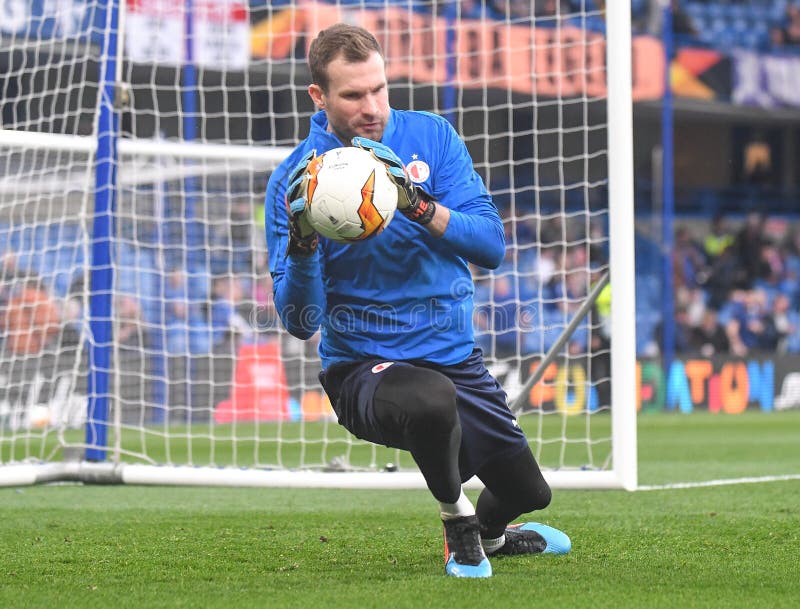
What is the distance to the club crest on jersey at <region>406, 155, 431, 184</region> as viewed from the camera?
4.01 metres

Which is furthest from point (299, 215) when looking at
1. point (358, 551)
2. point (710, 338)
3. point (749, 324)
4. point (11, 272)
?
point (749, 324)

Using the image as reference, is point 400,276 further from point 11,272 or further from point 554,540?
point 11,272

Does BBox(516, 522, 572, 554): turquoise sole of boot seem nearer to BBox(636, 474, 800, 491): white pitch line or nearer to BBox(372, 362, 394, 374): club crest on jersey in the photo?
BBox(372, 362, 394, 374): club crest on jersey

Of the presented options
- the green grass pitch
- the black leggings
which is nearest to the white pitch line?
the green grass pitch

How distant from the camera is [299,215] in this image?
3.59 m

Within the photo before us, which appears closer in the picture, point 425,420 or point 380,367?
point 425,420

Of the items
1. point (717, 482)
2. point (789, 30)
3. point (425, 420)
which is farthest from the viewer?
point (789, 30)

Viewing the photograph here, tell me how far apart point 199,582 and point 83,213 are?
4.24 meters

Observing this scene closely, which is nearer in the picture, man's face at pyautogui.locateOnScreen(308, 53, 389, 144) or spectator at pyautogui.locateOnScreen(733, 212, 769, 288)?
man's face at pyautogui.locateOnScreen(308, 53, 389, 144)

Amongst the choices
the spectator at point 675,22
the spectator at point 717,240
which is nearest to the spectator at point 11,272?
the spectator at point 717,240

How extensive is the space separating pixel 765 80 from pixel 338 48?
21807 mm

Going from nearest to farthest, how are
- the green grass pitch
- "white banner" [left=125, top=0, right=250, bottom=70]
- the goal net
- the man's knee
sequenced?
the green grass pitch
the man's knee
the goal net
"white banner" [left=125, top=0, right=250, bottom=70]

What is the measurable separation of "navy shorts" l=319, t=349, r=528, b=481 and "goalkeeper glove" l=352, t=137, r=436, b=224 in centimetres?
51

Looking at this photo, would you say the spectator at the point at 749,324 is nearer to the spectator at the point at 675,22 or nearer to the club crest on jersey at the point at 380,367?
the spectator at the point at 675,22
